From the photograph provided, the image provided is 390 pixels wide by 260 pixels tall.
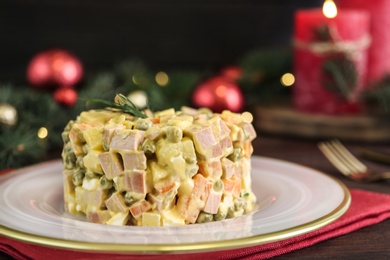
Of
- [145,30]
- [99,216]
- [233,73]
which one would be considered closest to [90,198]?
[99,216]

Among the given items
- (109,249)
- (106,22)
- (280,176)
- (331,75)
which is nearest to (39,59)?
(106,22)

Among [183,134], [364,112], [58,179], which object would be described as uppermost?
[183,134]

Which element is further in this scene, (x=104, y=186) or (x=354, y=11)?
(x=354, y=11)

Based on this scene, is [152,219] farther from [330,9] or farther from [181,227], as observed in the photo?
[330,9]

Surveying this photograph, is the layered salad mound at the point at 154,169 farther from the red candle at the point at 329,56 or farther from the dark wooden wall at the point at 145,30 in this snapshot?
the dark wooden wall at the point at 145,30

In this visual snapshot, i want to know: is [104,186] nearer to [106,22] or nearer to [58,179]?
[58,179]

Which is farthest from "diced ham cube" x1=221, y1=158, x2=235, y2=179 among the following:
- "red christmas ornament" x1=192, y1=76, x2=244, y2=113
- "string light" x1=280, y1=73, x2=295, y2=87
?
"string light" x1=280, y1=73, x2=295, y2=87

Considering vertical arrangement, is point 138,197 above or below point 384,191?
above
